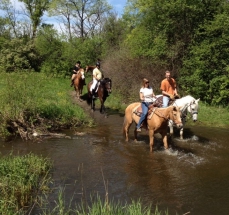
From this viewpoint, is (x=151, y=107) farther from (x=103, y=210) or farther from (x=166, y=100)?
(x=103, y=210)

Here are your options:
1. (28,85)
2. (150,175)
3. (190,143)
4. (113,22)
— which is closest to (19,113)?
(28,85)

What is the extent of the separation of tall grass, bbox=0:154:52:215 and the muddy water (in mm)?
411

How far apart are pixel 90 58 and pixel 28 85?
21732mm

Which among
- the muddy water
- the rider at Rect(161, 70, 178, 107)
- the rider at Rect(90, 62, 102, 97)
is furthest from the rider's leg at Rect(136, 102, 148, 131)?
the rider at Rect(90, 62, 102, 97)

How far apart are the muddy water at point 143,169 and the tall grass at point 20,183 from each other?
1.35 feet

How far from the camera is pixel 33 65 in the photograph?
3750 centimetres

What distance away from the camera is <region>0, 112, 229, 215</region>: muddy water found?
6.52 metres

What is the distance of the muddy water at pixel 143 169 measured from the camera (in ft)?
21.4

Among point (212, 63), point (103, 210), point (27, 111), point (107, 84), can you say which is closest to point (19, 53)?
point (107, 84)

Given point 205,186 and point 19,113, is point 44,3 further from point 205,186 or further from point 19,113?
point 205,186

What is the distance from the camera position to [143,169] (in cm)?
848

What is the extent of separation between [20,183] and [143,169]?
362 centimetres

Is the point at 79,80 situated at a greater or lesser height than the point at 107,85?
greater

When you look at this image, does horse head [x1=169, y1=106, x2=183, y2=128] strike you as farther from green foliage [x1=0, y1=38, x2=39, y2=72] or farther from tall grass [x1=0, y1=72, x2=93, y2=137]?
green foliage [x1=0, y1=38, x2=39, y2=72]
